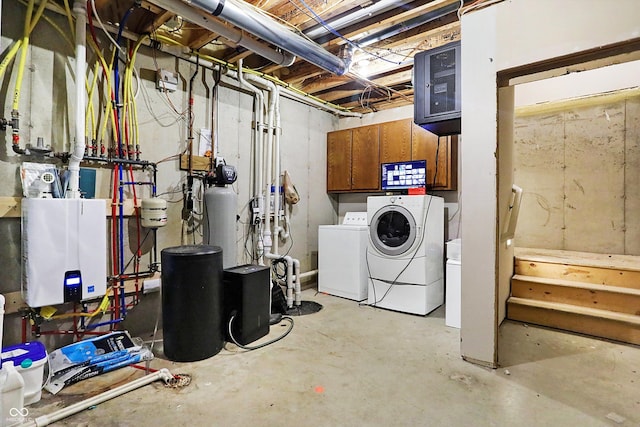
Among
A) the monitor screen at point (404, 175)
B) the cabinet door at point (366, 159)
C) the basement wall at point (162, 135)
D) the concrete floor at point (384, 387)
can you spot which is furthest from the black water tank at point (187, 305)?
the cabinet door at point (366, 159)

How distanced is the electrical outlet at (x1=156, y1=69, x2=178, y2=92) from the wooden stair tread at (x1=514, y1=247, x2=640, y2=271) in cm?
406

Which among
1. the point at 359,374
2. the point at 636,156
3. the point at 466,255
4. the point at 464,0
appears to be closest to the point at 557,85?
the point at 636,156

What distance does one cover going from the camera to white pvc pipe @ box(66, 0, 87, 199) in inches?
96.2

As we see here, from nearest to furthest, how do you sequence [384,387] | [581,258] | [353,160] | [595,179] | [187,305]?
[384,387]
[187,305]
[581,258]
[595,179]
[353,160]

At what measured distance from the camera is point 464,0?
2605 mm

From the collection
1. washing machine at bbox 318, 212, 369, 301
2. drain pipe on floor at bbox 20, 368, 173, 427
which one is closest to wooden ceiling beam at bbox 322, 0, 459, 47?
washing machine at bbox 318, 212, 369, 301

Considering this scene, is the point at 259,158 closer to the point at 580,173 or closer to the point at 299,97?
the point at 299,97

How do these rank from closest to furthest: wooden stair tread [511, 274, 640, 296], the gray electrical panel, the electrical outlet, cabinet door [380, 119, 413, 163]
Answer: the gray electrical panel < wooden stair tread [511, 274, 640, 296] < the electrical outlet < cabinet door [380, 119, 413, 163]

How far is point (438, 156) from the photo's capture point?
4152 mm

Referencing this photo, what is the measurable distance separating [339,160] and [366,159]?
18.3 inches

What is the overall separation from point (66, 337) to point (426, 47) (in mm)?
4182

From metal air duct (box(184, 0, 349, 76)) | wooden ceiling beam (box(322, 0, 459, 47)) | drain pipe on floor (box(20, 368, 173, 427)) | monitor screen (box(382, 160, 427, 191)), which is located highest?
wooden ceiling beam (box(322, 0, 459, 47))

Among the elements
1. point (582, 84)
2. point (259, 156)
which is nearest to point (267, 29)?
point (259, 156)

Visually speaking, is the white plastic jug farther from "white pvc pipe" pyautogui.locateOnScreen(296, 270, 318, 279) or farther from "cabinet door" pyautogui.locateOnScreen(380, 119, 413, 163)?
"cabinet door" pyautogui.locateOnScreen(380, 119, 413, 163)
